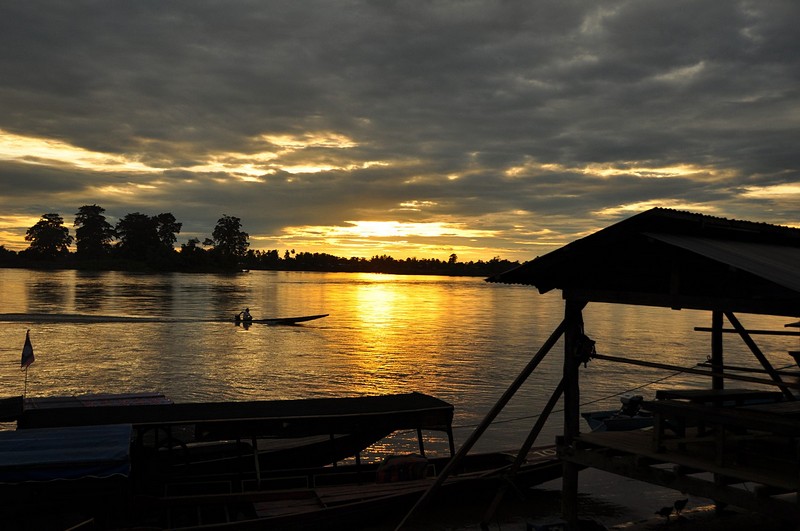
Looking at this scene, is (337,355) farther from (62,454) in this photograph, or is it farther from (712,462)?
(712,462)

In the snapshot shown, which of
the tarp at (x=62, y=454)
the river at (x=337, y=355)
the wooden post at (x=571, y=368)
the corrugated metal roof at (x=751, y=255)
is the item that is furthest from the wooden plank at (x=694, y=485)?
the river at (x=337, y=355)

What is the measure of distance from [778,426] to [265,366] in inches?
1520

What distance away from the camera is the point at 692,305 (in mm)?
10391

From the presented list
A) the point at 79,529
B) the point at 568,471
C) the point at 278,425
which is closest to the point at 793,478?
the point at 568,471

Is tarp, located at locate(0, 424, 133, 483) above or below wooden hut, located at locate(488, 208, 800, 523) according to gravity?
below

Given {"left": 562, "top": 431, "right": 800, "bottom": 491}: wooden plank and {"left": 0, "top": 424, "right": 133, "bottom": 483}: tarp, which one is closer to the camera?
{"left": 562, "top": 431, "right": 800, "bottom": 491}: wooden plank

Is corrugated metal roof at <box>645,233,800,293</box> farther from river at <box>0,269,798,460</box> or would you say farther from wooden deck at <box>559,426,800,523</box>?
river at <box>0,269,798,460</box>

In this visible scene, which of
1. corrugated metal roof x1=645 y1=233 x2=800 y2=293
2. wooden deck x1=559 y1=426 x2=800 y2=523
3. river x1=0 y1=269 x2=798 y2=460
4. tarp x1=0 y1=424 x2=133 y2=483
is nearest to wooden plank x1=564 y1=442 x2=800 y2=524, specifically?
wooden deck x1=559 y1=426 x2=800 y2=523

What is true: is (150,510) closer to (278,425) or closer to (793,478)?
(278,425)

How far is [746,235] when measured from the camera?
11.9 meters

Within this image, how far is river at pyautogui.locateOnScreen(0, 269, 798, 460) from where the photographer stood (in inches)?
1407

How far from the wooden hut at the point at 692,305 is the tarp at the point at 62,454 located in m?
7.68

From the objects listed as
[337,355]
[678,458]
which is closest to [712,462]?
[678,458]

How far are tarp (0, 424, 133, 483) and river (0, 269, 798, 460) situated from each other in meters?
14.0
